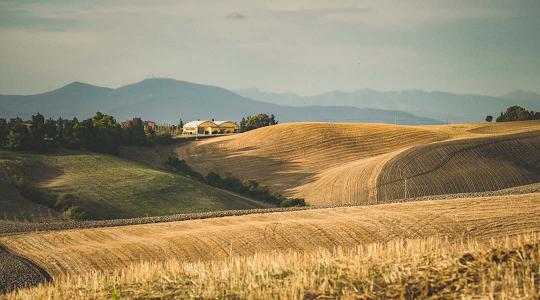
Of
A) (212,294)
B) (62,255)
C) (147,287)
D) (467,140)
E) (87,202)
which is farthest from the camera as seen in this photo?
(467,140)

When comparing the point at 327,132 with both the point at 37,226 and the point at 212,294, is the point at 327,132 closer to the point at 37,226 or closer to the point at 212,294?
the point at 37,226

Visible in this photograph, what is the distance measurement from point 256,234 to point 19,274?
12643 millimetres

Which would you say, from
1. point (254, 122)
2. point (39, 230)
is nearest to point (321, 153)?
point (254, 122)

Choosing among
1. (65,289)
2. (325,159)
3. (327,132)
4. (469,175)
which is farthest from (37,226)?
(327,132)

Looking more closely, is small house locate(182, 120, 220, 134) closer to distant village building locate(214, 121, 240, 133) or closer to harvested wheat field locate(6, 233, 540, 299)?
distant village building locate(214, 121, 240, 133)

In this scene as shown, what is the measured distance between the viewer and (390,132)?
12912cm

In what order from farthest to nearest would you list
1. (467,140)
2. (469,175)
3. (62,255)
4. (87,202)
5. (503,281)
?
(467,140) < (469,175) < (87,202) < (62,255) < (503,281)

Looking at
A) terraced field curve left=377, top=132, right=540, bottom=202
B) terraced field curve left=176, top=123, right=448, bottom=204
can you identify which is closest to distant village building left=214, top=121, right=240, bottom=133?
terraced field curve left=176, top=123, right=448, bottom=204

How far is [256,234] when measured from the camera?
128 ft

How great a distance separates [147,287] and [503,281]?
8.98 meters

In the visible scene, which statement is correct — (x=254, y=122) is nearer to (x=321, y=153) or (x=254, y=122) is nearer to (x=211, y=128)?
(x=211, y=128)

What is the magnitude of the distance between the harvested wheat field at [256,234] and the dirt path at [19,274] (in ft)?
1.66

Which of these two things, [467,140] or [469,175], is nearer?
[469,175]

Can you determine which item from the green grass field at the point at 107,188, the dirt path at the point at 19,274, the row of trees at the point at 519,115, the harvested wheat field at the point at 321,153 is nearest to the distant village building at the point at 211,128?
the harvested wheat field at the point at 321,153
